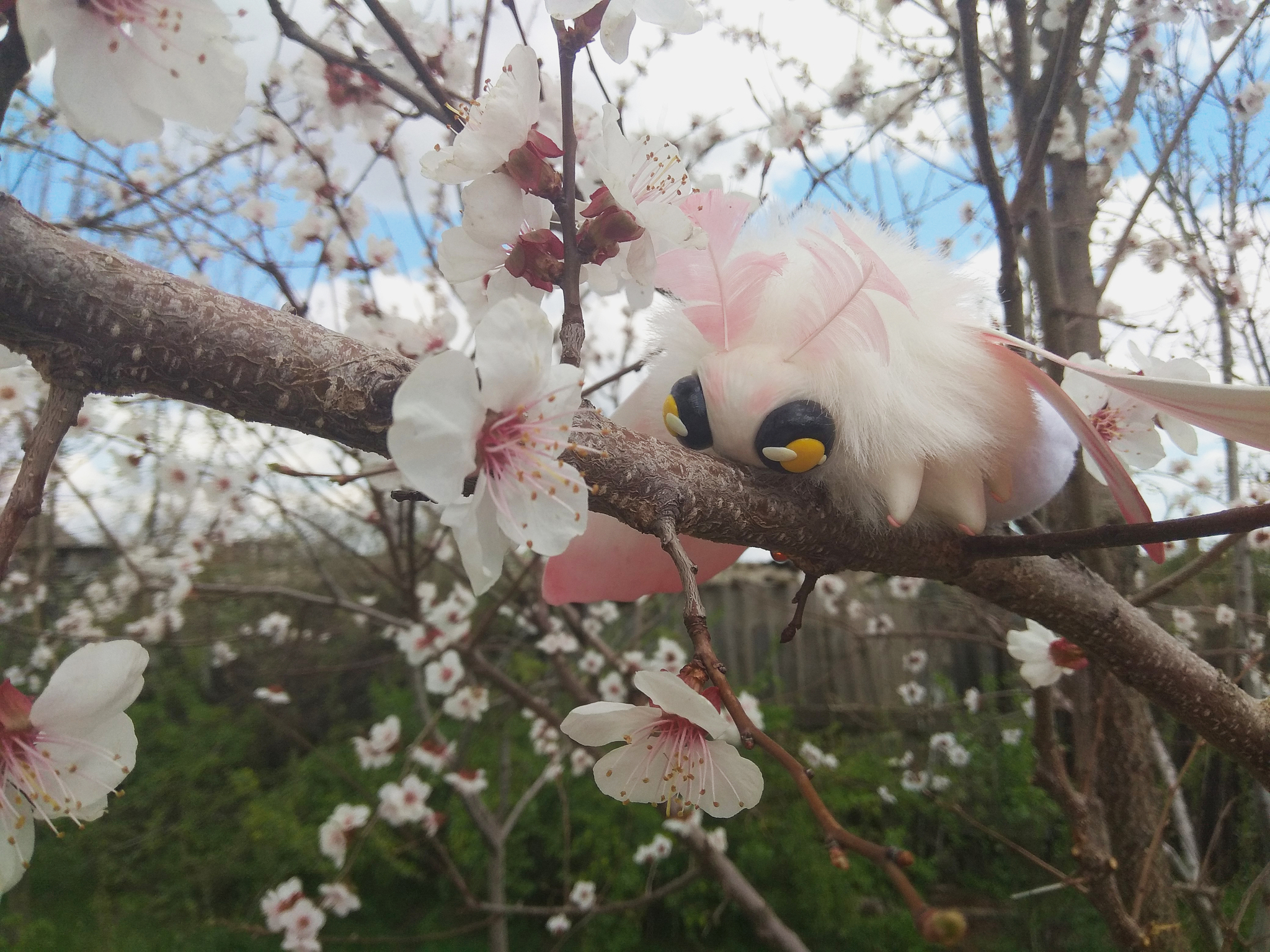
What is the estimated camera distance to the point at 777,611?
4.03 metres

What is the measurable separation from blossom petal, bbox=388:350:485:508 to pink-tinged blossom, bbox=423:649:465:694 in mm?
2210

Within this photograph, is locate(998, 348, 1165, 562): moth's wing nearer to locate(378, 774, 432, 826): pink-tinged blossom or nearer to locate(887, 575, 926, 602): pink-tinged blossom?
locate(378, 774, 432, 826): pink-tinged blossom

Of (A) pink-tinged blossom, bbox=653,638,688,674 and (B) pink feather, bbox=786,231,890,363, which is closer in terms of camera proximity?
(B) pink feather, bbox=786,231,890,363

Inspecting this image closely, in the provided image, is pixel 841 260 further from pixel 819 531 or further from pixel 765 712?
pixel 765 712

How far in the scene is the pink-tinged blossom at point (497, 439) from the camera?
0.37 m

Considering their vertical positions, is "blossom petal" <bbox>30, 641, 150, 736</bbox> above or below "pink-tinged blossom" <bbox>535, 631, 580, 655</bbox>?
above

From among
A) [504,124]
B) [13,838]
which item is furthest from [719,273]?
[13,838]

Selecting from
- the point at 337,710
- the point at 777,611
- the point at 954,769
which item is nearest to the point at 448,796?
the point at 337,710

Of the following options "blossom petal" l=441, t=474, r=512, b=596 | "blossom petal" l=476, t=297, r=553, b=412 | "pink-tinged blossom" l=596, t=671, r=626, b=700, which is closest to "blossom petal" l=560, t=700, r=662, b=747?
"blossom petal" l=441, t=474, r=512, b=596

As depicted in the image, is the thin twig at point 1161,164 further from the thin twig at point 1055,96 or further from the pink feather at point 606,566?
the pink feather at point 606,566

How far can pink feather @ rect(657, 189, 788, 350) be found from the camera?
627 mm

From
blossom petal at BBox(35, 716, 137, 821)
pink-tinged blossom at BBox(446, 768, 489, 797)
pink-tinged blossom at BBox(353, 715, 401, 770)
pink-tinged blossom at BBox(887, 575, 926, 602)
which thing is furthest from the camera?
pink-tinged blossom at BBox(887, 575, 926, 602)

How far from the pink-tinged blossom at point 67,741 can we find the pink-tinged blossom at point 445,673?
197 cm

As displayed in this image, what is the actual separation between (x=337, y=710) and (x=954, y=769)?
11.0ft
